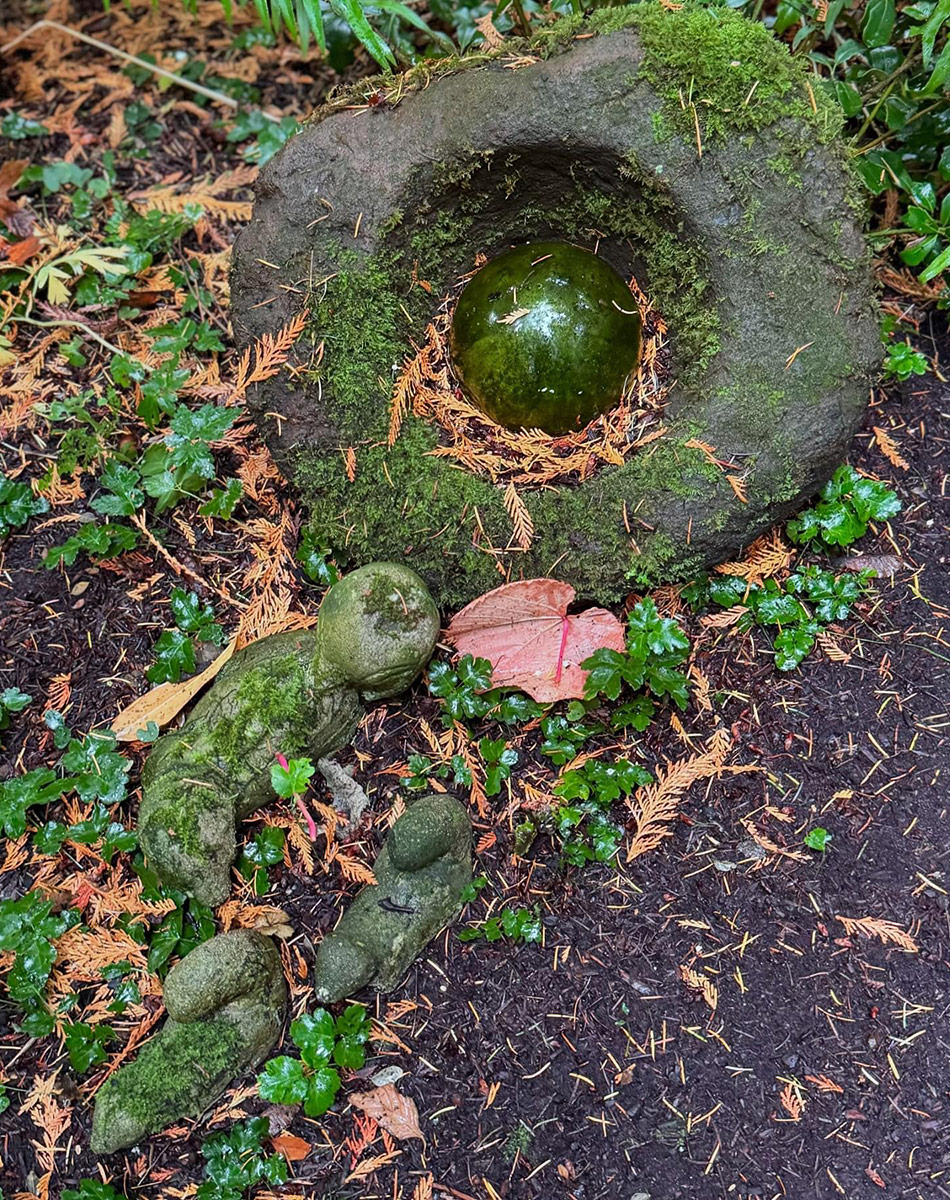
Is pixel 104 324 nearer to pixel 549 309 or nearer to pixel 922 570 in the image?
pixel 549 309

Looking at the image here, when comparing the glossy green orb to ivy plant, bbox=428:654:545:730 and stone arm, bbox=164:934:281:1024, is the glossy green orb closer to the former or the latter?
ivy plant, bbox=428:654:545:730

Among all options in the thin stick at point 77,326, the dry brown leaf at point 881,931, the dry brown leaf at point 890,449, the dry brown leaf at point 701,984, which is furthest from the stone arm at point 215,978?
the dry brown leaf at point 890,449

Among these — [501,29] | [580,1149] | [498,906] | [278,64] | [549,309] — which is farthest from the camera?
[278,64]

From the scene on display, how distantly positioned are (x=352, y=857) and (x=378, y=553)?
101 centimetres

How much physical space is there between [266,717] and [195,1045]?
0.95 meters

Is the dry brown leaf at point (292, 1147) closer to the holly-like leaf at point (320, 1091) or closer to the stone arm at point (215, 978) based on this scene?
the holly-like leaf at point (320, 1091)

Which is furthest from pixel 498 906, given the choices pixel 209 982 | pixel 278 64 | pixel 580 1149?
pixel 278 64

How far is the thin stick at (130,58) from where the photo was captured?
14.3ft

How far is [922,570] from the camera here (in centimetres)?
313

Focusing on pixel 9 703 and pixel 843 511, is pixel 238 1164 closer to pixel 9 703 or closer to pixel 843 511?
pixel 9 703

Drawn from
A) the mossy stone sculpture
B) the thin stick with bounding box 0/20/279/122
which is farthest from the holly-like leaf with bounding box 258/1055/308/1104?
the thin stick with bounding box 0/20/279/122

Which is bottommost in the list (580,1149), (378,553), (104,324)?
(580,1149)

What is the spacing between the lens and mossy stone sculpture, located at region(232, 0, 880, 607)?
2.76 metres

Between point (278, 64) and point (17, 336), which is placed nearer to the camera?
point (17, 336)
